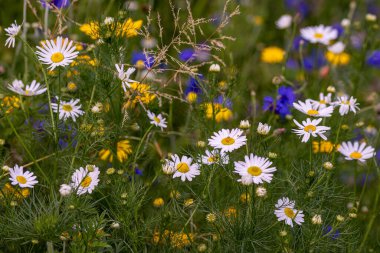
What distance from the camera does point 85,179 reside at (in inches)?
63.3

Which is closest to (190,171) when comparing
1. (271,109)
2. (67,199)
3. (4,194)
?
(67,199)

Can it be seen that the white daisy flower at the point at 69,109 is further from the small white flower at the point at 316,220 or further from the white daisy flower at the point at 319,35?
the white daisy flower at the point at 319,35

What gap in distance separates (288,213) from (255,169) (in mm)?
141

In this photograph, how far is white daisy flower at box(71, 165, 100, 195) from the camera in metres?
1.57

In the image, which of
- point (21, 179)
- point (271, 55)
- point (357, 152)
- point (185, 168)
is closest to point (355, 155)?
point (357, 152)

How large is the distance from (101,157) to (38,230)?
0.56m

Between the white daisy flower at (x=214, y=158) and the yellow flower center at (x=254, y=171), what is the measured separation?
0.10 meters

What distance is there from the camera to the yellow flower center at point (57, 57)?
66.8 inches

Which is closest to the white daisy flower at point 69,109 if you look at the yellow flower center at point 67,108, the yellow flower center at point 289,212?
the yellow flower center at point 67,108

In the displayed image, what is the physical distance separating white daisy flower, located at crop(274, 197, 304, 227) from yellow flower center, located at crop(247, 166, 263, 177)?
0.10 m

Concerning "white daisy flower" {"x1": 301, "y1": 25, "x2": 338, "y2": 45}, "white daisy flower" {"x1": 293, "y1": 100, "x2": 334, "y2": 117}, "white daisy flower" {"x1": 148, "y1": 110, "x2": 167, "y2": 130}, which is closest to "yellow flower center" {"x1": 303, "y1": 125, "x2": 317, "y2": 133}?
"white daisy flower" {"x1": 293, "y1": 100, "x2": 334, "y2": 117}

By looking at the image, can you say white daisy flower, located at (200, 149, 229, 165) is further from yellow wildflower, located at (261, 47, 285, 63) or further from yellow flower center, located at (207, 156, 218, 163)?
yellow wildflower, located at (261, 47, 285, 63)

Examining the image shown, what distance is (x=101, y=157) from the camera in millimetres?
2008

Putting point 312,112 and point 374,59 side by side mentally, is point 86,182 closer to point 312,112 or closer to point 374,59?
point 312,112
